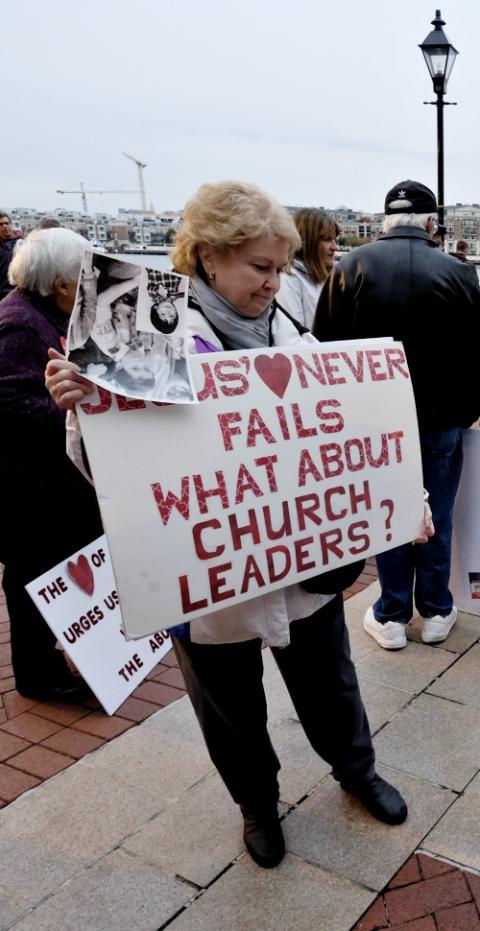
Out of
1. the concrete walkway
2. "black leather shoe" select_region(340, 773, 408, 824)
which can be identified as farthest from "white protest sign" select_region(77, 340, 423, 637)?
"black leather shoe" select_region(340, 773, 408, 824)

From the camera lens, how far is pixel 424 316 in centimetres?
317

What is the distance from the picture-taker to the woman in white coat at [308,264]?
4266 mm

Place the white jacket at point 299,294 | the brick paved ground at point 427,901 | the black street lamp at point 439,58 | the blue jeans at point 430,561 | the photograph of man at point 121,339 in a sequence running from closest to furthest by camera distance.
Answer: the photograph of man at point 121,339 < the brick paved ground at point 427,901 < the blue jeans at point 430,561 < the white jacket at point 299,294 < the black street lamp at point 439,58

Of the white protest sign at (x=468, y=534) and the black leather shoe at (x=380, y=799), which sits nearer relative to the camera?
the black leather shoe at (x=380, y=799)

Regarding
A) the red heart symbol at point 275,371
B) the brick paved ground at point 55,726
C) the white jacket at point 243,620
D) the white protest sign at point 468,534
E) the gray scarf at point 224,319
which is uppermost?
the gray scarf at point 224,319

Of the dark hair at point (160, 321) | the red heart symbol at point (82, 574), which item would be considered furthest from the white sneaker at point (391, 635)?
the dark hair at point (160, 321)

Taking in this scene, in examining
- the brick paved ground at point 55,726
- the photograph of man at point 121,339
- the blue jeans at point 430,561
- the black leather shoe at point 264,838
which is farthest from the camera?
the blue jeans at point 430,561

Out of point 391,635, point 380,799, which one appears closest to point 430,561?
point 391,635

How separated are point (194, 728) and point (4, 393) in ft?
4.49

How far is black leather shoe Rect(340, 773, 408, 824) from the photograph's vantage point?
2.30 metres

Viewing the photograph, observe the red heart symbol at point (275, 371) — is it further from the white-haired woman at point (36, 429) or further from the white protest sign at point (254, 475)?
the white-haired woman at point (36, 429)

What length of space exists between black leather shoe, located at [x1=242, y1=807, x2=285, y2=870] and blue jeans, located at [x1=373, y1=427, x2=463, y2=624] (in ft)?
4.59

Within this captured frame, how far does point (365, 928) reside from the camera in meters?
1.94

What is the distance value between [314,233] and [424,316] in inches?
53.2
